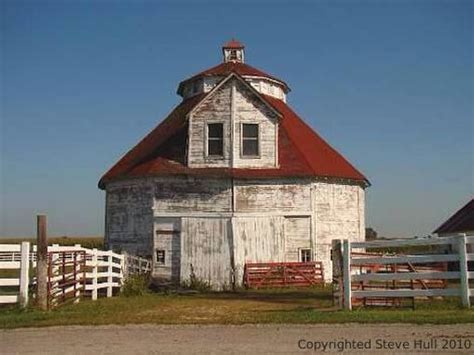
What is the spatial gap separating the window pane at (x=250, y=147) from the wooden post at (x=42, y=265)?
10.3 metres

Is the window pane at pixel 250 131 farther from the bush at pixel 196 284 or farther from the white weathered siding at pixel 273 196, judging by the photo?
the bush at pixel 196 284

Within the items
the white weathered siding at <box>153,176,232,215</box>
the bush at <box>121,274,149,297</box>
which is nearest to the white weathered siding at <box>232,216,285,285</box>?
the white weathered siding at <box>153,176,232,215</box>

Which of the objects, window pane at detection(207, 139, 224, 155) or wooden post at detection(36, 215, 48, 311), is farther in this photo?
window pane at detection(207, 139, 224, 155)

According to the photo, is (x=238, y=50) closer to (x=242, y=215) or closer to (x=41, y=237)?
(x=242, y=215)

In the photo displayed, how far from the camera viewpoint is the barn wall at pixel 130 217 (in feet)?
77.9

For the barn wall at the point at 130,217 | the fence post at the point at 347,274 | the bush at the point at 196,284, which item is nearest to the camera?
the fence post at the point at 347,274

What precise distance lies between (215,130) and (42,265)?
35.0 ft

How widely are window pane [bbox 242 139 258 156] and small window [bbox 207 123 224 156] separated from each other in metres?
0.87

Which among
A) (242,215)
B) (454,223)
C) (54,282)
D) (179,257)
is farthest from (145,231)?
(454,223)

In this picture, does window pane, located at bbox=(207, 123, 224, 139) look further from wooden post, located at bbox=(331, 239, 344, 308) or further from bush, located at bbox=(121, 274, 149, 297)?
wooden post, located at bbox=(331, 239, 344, 308)

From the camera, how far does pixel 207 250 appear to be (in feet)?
74.9

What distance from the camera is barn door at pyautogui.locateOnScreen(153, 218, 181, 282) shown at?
22969mm

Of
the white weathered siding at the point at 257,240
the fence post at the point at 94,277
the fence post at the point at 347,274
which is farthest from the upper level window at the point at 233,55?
the fence post at the point at 347,274

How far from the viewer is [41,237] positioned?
14945 mm
